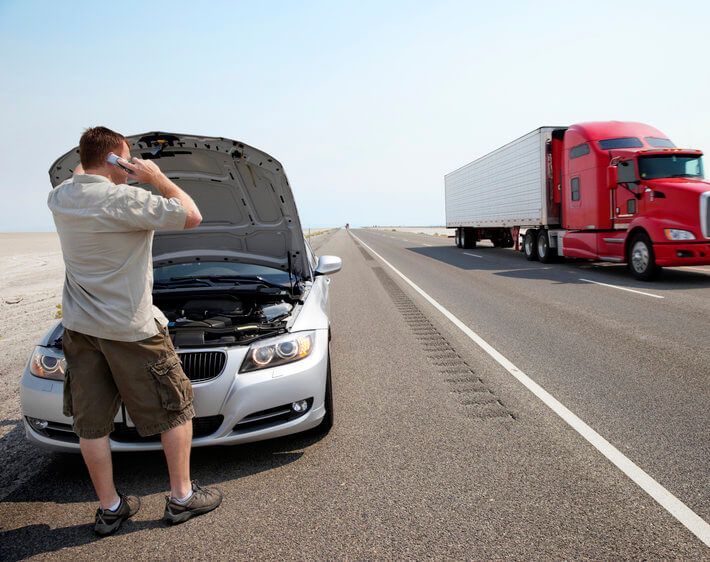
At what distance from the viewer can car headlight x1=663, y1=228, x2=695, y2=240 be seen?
431 inches

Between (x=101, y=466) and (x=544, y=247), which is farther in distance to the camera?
(x=544, y=247)

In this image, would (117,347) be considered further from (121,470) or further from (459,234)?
(459,234)

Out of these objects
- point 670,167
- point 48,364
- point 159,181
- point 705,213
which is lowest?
point 48,364

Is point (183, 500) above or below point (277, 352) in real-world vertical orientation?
below

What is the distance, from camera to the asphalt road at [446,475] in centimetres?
246

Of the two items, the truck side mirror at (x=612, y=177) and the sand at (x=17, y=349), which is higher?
the truck side mirror at (x=612, y=177)

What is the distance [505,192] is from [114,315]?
63.9 feet

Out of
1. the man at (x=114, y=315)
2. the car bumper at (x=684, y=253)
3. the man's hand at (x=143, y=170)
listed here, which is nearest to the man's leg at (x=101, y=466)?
the man at (x=114, y=315)

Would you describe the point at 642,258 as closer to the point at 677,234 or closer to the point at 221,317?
the point at 677,234

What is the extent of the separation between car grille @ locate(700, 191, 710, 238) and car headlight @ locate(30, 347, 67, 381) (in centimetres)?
1168

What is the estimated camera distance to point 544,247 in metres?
17.1

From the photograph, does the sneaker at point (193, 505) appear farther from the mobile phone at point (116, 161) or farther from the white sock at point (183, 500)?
the mobile phone at point (116, 161)

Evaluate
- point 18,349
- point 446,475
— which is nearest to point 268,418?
point 446,475

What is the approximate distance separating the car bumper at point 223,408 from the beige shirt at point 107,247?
0.73 meters
